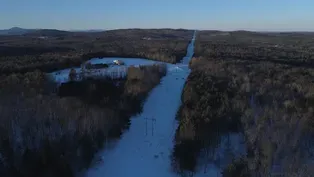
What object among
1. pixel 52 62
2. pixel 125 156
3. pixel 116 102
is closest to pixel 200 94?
pixel 116 102

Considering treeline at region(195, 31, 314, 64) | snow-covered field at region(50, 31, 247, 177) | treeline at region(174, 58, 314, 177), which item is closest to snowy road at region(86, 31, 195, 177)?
snow-covered field at region(50, 31, 247, 177)

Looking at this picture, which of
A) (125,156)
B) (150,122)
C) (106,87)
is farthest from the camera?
(106,87)

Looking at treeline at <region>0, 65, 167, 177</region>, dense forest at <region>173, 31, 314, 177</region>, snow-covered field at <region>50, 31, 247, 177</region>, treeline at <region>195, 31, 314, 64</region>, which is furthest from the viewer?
treeline at <region>195, 31, 314, 64</region>

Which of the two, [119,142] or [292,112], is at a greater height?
[292,112]

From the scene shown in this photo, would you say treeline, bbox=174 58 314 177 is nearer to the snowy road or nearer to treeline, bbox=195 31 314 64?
the snowy road

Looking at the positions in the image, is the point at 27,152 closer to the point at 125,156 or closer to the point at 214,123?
the point at 125,156
